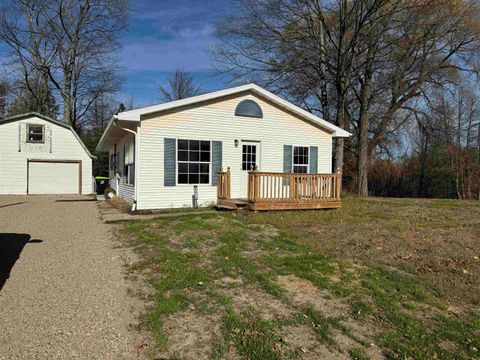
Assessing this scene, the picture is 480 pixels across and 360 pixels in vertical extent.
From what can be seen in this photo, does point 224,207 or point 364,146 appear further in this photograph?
point 364,146

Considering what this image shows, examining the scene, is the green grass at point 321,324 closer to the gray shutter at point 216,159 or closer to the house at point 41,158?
the gray shutter at point 216,159

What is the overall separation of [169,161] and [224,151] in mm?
1930

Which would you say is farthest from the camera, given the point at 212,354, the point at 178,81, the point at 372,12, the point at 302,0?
the point at 178,81

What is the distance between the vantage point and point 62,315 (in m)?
3.75

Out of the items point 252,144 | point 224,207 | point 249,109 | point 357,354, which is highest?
point 249,109

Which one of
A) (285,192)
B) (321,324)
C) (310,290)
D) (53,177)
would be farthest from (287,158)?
(53,177)

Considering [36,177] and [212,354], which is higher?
[36,177]

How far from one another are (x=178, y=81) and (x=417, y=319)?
4220 cm

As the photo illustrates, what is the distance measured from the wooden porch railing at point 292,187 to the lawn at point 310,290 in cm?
223

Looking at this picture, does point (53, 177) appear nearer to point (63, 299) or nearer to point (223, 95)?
point (223, 95)

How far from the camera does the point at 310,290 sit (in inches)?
180

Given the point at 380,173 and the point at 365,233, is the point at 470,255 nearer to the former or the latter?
the point at 365,233

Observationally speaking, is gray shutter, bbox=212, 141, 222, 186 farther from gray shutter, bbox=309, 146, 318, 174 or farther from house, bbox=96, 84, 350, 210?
gray shutter, bbox=309, 146, 318, 174

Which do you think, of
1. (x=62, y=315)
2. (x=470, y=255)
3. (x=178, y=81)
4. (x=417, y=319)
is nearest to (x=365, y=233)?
(x=470, y=255)
